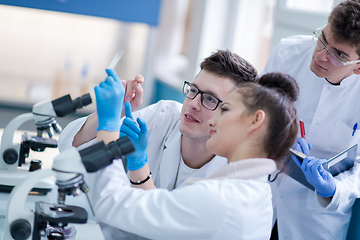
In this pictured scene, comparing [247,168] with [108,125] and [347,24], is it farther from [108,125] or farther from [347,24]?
[347,24]

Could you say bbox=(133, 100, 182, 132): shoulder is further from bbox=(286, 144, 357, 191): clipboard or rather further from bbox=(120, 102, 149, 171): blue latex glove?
bbox=(286, 144, 357, 191): clipboard

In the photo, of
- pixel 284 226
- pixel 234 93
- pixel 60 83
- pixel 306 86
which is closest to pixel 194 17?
pixel 60 83

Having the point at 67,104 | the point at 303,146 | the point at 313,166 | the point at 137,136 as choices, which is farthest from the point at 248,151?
the point at 67,104

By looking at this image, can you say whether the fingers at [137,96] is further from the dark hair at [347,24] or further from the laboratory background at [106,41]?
the laboratory background at [106,41]

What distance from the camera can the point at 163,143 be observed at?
160cm

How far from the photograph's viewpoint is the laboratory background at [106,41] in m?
3.59

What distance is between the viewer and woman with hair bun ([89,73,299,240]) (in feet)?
3.16

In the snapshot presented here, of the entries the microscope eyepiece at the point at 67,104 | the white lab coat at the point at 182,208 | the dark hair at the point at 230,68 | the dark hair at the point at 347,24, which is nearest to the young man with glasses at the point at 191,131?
the dark hair at the point at 230,68

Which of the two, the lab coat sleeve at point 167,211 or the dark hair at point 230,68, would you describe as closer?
the lab coat sleeve at point 167,211

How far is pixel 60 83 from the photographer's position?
4.29 m

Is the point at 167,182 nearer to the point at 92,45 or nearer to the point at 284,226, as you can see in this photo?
the point at 284,226

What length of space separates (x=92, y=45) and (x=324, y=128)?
3.19m

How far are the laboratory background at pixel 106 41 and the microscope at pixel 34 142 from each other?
2233 mm

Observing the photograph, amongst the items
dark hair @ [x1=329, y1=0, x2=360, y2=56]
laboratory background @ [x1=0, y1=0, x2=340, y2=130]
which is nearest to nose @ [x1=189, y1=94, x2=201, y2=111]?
dark hair @ [x1=329, y1=0, x2=360, y2=56]
